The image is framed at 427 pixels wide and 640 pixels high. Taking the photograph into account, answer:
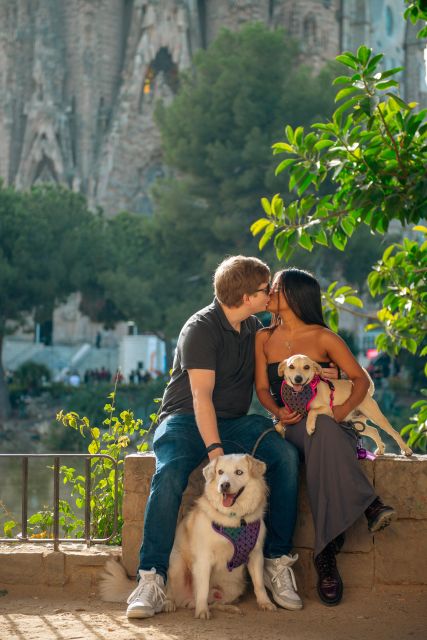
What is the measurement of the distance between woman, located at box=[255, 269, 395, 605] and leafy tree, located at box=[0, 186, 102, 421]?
23914 mm

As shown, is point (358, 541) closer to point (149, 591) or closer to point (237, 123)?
point (149, 591)

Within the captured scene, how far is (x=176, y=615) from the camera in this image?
429cm

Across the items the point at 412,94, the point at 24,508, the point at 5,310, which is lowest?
the point at 24,508

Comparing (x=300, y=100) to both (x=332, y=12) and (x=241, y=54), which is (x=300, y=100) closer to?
(x=241, y=54)

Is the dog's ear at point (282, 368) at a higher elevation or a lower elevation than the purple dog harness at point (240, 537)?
higher

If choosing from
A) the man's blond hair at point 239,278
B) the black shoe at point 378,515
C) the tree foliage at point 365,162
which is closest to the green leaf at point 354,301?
the tree foliage at point 365,162

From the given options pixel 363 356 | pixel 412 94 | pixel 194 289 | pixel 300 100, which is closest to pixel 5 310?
pixel 194 289

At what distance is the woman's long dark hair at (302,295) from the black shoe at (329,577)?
95cm

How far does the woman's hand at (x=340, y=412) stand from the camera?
4.50m

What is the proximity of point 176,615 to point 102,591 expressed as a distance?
486 mm

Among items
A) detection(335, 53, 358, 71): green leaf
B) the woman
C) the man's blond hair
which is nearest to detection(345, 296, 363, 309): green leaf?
the woman

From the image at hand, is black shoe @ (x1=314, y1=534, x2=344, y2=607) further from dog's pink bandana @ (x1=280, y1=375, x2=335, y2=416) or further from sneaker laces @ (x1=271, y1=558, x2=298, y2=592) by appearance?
dog's pink bandana @ (x1=280, y1=375, x2=335, y2=416)

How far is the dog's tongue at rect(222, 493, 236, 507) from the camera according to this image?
4195mm

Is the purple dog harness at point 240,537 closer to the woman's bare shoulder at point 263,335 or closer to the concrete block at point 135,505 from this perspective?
the concrete block at point 135,505
